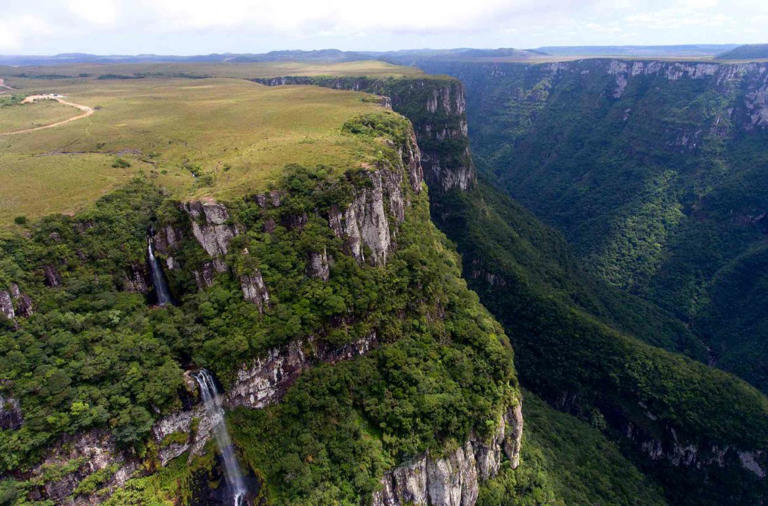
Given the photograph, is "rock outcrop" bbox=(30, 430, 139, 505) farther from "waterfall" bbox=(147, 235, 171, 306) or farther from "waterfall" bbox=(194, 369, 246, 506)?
"waterfall" bbox=(147, 235, 171, 306)

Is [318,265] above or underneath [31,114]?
underneath

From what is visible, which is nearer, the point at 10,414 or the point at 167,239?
the point at 10,414

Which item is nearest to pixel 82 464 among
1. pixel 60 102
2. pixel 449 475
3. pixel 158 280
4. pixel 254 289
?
pixel 158 280

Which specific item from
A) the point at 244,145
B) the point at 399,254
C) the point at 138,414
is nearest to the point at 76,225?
the point at 138,414

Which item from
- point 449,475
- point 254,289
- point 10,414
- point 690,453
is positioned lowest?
point 690,453

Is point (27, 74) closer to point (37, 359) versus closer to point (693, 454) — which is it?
point (37, 359)

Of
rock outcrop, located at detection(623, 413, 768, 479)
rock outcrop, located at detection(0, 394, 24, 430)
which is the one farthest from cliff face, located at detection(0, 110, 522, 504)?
rock outcrop, located at detection(623, 413, 768, 479)

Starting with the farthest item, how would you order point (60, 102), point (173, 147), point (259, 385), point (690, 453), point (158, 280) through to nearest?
point (60, 102) → point (690, 453) → point (173, 147) → point (158, 280) → point (259, 385)

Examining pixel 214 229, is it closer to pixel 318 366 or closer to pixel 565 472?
pixel 318 366
